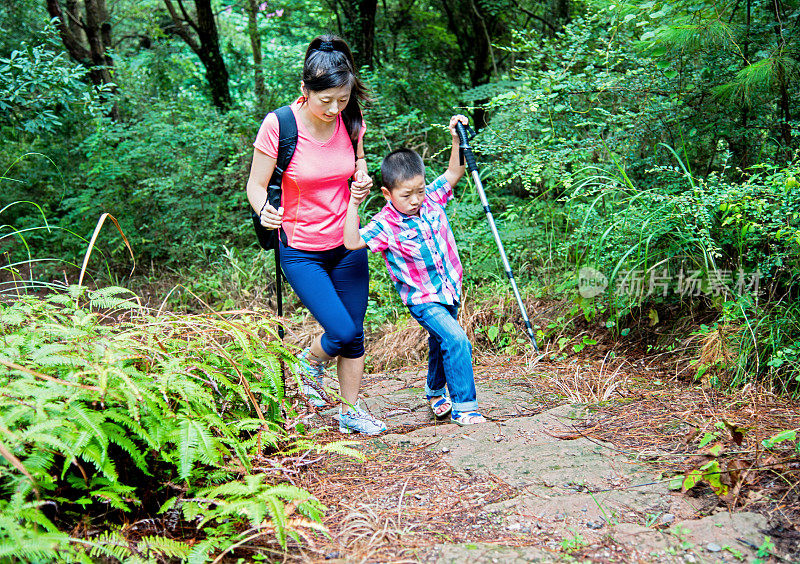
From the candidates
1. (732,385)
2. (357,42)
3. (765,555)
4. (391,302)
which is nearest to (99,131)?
(357,42)

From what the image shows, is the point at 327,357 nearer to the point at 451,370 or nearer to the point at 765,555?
the point at 451,370

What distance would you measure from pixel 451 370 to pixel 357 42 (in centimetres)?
710

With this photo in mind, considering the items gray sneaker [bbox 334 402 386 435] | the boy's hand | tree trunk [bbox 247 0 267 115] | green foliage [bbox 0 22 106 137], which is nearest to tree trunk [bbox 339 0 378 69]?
tree trunk [bbox 247 0 267 115]

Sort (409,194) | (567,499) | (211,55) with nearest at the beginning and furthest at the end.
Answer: (567,499)
(409,194)
(211,55)

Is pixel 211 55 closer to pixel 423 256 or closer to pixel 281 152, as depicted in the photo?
pixel 281 152

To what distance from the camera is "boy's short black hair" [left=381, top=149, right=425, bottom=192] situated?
3500 millimetres

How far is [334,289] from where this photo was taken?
3559 millimetres

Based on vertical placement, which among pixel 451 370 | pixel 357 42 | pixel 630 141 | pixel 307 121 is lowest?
pixel 451 370

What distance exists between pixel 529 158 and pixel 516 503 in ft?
11.4

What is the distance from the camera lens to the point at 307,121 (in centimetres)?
347

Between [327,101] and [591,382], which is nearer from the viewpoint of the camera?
[327,101]

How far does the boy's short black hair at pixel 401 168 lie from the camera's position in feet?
11.5

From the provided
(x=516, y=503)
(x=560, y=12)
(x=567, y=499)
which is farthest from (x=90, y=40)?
(x=567, y=499)

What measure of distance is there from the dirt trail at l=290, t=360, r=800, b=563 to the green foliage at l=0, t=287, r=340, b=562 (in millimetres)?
277
